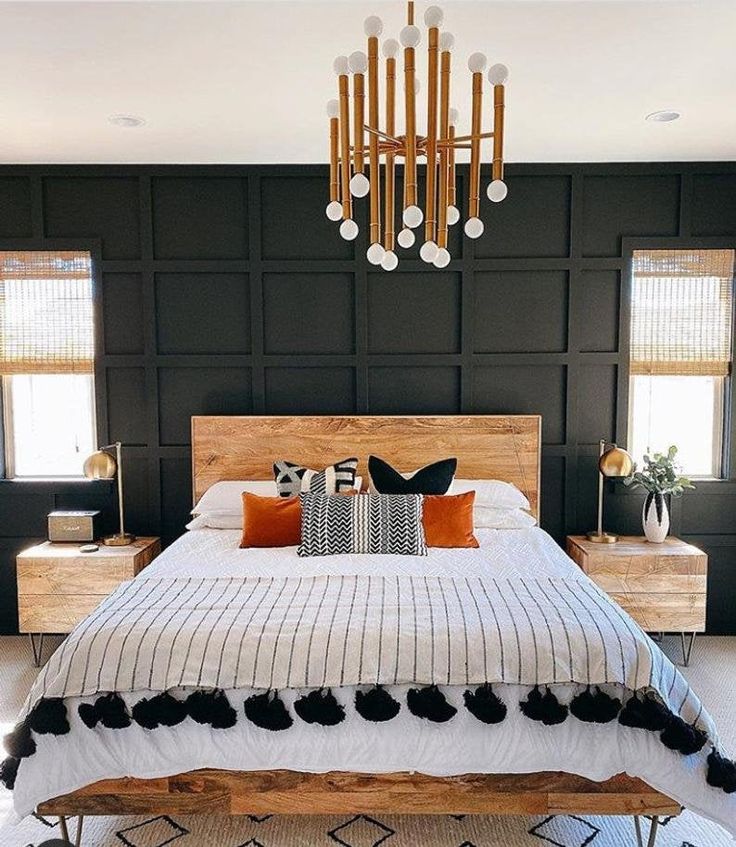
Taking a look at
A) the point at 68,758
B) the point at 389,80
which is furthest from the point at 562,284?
the point at 68,758

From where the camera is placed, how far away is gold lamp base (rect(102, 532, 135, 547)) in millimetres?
3820

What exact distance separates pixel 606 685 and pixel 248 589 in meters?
1.30

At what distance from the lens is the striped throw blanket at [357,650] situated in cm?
215

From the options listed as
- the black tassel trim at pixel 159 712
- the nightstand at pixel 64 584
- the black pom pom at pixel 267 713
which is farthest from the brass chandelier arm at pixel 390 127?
the nightstand at pixel 64 584

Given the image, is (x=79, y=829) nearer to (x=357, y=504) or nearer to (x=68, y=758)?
(x=68, y=758)

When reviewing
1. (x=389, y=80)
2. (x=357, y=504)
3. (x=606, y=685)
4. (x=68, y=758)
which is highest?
(x=389, y=80)

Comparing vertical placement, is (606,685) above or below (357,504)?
below

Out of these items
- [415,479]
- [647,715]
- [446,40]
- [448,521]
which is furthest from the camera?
[415,479]

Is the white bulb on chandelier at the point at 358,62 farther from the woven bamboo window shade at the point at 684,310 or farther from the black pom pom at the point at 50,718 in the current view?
the woven bamboo window shade at the point at 684,310

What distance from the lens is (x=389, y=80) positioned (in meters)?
2.12

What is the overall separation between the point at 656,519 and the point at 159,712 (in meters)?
2.79

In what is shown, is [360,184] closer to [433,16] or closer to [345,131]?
[345,131]

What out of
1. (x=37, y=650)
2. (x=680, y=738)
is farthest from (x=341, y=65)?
(x=37, y=650)

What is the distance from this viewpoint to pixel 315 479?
3617 millimetres
